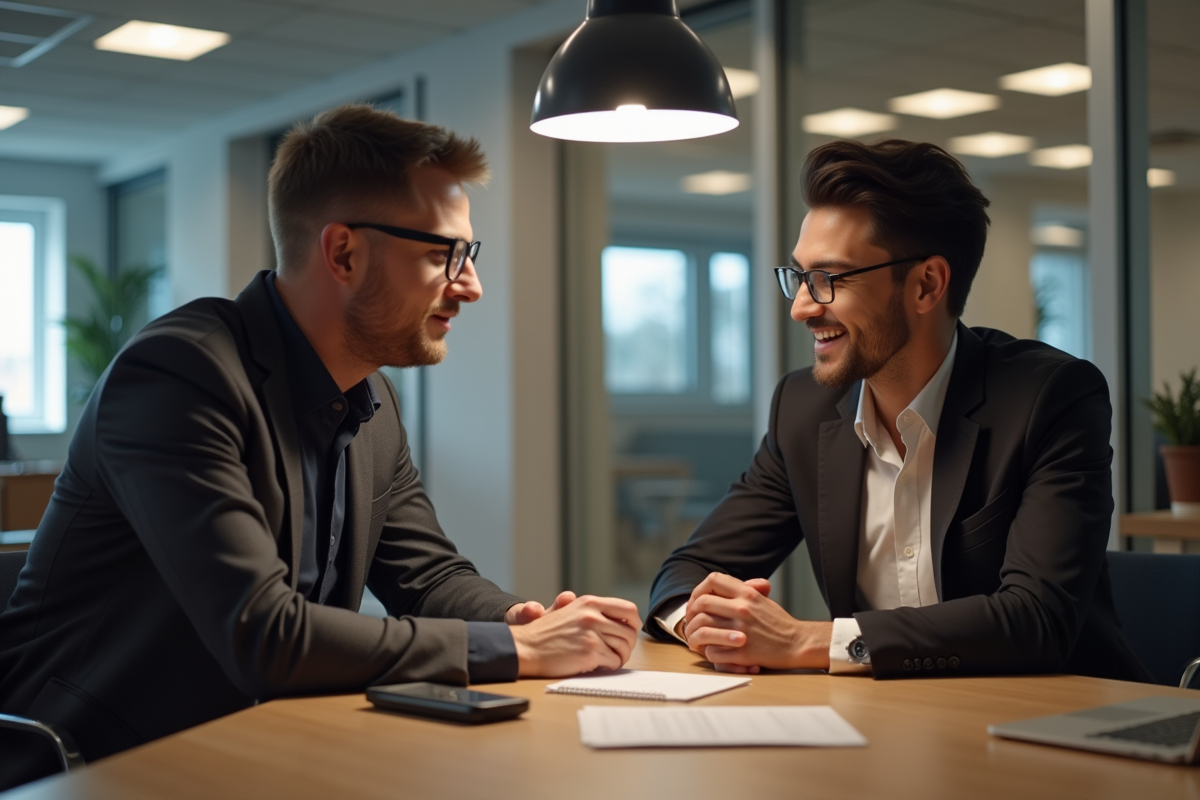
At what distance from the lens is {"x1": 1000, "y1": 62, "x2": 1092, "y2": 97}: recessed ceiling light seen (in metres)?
3.83

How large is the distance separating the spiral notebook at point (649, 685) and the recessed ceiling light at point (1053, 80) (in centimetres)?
275

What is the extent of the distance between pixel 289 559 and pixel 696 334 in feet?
33.4

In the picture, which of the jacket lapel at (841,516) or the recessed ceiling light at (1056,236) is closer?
the jacket lapel at (841,516)

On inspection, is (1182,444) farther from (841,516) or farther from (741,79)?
(741,79)

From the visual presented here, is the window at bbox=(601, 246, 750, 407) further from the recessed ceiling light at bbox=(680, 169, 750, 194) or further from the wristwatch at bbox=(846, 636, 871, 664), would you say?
the wristwatch at bbox=(846, 636, 871, 664)

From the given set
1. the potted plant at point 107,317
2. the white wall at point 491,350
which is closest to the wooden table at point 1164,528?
the white wall at point 491,350

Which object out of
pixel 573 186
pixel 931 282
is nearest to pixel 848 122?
pixel 573 186

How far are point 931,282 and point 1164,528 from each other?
1.45m

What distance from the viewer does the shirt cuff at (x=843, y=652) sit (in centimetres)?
176

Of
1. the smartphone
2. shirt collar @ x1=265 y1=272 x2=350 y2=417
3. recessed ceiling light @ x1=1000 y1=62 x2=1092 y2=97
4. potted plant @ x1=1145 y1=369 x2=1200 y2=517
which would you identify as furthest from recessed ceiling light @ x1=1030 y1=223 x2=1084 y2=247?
the smartphone

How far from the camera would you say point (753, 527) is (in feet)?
7.77

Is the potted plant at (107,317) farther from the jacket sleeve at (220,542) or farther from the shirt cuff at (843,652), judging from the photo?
the shirt cuff at (843,652)

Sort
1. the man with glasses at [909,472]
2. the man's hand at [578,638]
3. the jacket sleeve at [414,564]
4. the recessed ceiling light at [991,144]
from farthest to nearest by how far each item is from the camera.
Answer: the recessed ceiling light at [991,144] → the jacket sleeve at [414,564] → the man with glasses at [909,472] → the man's hand at [578,638]

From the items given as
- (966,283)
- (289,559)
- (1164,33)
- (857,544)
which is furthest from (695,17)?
(289,559)
